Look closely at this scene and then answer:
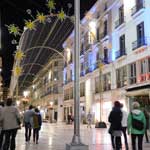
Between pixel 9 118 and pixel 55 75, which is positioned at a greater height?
pixel 55 75

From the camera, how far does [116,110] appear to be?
1243 cm

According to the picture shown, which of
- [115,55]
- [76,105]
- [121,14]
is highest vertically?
[121,14]

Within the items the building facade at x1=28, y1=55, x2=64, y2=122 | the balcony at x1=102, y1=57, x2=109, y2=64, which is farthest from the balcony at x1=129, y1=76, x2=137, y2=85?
the building facade at x1=28, y1=55, x2=64, y2=122

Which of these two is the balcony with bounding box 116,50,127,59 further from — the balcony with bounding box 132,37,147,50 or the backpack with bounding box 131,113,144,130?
the backpack with bounding box 131,113,144,130

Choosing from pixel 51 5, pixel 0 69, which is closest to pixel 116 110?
pixel 51 5

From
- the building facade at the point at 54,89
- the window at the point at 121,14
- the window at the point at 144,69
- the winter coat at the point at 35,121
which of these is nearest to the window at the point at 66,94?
the building facade at the point at 54,89

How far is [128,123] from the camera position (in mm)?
11297

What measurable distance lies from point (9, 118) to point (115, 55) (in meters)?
29.9

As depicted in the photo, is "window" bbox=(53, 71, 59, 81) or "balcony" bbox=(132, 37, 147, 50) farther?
"window" bbox=(53, 71, 59, 81)

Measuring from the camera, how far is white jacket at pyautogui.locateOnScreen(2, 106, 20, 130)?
11633mm

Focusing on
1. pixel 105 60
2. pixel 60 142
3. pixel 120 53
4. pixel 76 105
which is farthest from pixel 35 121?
pixel 105 60

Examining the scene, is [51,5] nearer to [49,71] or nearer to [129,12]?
[129,12]

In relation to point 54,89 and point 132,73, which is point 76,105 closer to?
point 132,73

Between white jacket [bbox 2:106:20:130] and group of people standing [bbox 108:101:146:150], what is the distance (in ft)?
9.52
